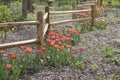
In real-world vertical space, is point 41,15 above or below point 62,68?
above

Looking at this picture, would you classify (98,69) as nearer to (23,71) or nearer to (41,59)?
(41,59)

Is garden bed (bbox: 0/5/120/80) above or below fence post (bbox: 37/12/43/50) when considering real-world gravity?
below

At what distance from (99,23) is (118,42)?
10.4 feet

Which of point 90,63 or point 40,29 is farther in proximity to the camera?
point 90,63

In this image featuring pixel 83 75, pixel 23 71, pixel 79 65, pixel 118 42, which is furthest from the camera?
pixel 118 42

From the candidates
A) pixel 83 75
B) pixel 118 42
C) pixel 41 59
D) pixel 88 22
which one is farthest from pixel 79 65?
pixel 88 22

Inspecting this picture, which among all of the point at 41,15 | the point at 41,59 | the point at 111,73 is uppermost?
the point at 41,15

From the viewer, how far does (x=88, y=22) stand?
11.5 metres

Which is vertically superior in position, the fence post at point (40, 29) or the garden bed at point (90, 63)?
the fence post at point (40, 29)

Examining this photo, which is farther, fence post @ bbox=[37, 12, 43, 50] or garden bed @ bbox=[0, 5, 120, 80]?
fence post @ bbox=[37, 12, 43, 50]

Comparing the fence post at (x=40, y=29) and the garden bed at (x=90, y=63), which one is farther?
the fence post at (x=40, y=29)

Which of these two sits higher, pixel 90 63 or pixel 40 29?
pixel 40 29

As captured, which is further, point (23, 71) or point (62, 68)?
point (62, 68)

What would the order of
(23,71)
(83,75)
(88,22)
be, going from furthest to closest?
(88,22) < (83,75) < (23,71)
